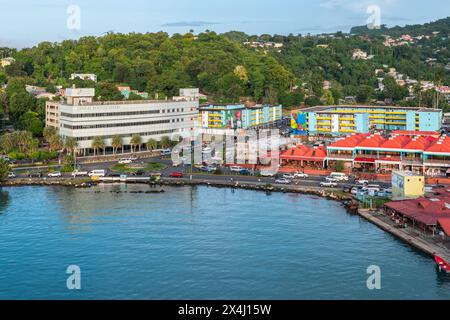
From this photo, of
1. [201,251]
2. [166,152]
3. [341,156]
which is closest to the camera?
[201,251]

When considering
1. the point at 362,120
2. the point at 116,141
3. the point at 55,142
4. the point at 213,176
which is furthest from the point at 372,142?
the point at 55,142

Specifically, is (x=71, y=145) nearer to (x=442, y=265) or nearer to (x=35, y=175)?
(x=35, y=175)

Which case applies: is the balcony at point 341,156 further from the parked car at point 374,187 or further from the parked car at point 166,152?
the parked car at point 166,152

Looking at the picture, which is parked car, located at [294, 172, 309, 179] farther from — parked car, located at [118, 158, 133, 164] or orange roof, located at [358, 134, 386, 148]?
parked car, located at [118, 158, 133, 164]

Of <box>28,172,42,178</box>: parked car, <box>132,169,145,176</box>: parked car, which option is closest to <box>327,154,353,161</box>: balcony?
<box>132,169,145,176</box>: parked car

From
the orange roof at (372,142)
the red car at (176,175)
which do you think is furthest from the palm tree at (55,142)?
the orange roof at (372,142)
